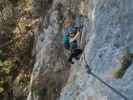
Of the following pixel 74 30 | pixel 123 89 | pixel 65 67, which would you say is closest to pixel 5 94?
pixel 65 67

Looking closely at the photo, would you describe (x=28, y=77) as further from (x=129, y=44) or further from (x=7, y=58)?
(x=129, y=44)

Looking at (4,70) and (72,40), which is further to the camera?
(4,70)

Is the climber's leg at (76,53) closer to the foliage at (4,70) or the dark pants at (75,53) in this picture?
the dark pants at (75,53)

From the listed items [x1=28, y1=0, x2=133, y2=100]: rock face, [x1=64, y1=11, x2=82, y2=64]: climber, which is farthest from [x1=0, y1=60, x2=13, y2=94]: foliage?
[x1=64, y1=11, x2=82, y2=64]: climber

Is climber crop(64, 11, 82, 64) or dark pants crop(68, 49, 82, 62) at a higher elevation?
climber crop(64, 11, 82, 64)

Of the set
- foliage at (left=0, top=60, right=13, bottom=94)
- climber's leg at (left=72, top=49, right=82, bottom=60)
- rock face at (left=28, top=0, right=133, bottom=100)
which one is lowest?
foliage at (left=0, top=60, right=13, bottom=94)

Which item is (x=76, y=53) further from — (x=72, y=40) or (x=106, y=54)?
(x=106, y=54)

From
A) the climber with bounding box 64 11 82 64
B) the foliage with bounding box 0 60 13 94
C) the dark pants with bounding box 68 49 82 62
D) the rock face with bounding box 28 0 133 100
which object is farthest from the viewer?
the foliage with bounding box 0 60 13 94

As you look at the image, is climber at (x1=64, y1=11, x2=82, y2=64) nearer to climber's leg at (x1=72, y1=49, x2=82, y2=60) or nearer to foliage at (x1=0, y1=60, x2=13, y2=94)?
climber's leg at (x1=72, y1=49, x2=82, y2=60)

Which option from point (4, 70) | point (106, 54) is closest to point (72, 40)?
point (106, 54)

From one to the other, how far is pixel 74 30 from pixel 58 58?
8.35 ft

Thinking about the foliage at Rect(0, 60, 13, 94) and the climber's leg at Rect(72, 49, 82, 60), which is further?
the foliage at Rect(0, 60, 13, 94)

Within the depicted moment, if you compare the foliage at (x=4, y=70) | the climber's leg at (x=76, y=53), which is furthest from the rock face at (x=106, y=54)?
the foliage at (x=4, y=70)

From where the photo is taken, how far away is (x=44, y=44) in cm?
1159
